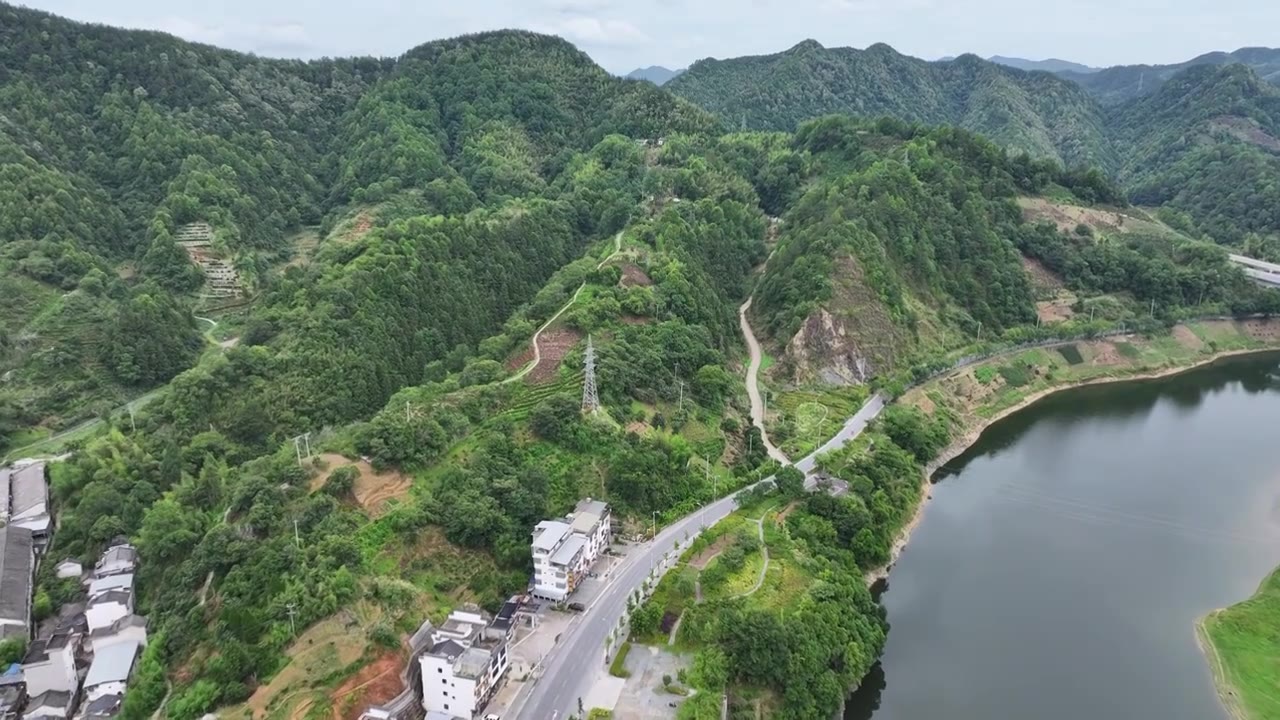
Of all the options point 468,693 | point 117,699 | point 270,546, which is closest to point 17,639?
point 117,699

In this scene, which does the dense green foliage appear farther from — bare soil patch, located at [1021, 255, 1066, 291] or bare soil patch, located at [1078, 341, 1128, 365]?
bare soil patch, located at [1078, 341, 1128, 365]

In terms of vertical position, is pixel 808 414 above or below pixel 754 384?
below

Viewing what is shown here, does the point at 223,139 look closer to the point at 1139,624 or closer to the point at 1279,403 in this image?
the point at 1139,624

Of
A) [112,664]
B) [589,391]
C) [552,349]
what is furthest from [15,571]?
[552,349]

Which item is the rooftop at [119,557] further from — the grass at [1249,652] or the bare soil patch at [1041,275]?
the bare soil patch at [1041,275]

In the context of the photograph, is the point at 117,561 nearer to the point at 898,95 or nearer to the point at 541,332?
the point at 541,332

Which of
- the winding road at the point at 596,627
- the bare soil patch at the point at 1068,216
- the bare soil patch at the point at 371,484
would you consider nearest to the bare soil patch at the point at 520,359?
the bare soil patch at the point at 371,484

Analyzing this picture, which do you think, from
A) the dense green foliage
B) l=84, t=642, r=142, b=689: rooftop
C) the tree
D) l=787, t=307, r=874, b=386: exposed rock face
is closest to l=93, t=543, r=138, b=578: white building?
l=84, t=642, r=142, b=689: rooftop
